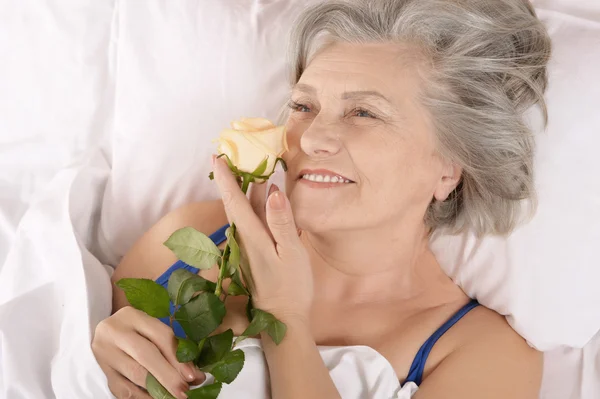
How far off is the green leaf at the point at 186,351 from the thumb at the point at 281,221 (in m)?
0.22

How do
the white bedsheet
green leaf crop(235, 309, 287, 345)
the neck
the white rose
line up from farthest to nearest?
the neck < the white bedsheet < green leaf crop(235, 309, 287, 345) < the white rose

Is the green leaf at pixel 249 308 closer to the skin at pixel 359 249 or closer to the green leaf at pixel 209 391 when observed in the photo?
the skin at pixel 359 249

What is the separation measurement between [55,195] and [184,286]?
24.0 inches

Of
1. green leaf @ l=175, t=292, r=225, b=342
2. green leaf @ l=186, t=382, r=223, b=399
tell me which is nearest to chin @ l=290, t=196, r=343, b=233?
green leaf @ l=175, t=292, r=225, b=342

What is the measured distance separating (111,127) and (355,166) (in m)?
0.86

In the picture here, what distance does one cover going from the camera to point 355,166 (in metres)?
1.26

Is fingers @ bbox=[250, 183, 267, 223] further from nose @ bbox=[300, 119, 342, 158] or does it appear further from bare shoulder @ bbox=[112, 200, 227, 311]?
bare shoulder @ bbox=[112, 200, 227, 311]

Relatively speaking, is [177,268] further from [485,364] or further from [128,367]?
[485,364]

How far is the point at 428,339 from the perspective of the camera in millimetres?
1454

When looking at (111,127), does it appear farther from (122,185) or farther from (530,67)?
(530,67)

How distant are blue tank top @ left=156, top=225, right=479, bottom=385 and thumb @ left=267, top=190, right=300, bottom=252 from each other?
31 cm

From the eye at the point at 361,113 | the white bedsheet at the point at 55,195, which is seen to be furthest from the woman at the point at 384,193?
the white bedsheet at the point at 55,195

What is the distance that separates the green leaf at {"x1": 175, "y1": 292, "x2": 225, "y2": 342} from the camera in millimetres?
1170

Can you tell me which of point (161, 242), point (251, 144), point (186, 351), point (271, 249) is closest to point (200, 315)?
point (186, 351)
